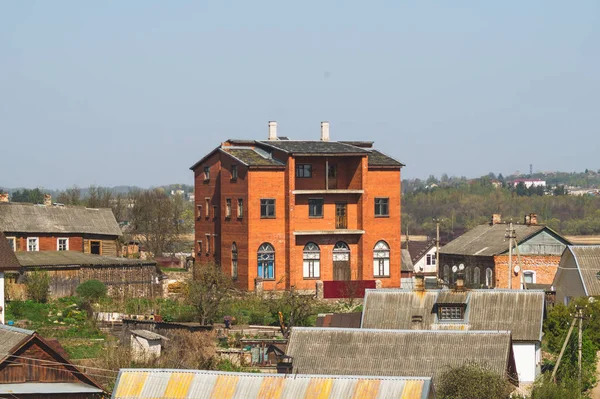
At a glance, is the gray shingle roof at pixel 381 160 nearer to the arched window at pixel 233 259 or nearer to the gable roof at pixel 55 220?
the arched window at pixel 233 259

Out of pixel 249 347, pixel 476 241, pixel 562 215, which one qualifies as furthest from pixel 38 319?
pixel 562 215

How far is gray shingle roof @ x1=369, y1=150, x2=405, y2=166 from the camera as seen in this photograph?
59394mm

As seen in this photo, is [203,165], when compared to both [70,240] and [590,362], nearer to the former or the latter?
[70,240]

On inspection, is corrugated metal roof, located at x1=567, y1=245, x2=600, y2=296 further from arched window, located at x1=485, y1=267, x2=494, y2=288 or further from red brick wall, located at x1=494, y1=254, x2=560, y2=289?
arched window, located at x1=485, y1=267, x2=494, y2=288

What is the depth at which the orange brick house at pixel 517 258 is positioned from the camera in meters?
64.0

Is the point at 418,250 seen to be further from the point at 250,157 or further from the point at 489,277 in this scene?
the point at 250,157

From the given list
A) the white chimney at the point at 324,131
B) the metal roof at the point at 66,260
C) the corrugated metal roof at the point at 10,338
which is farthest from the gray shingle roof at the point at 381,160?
the corrugated metal roof at the point at 10,338

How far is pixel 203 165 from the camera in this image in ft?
205

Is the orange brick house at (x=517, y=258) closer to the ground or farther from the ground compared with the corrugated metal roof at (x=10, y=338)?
farther from the ground

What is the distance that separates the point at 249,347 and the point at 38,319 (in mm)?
8346

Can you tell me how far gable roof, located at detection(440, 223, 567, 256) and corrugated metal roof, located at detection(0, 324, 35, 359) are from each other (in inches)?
1388

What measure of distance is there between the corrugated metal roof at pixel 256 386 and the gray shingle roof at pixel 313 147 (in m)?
28.9

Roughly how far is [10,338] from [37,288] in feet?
57.2

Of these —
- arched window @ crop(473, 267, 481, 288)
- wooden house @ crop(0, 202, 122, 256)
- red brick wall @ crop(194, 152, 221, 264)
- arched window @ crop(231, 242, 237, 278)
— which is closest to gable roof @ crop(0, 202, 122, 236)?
wooden house @ crop(0, 202, 122, 256)
